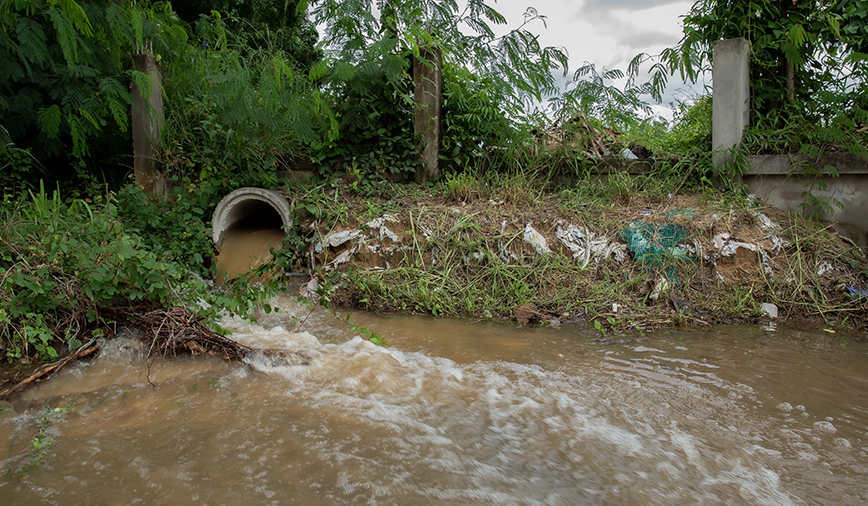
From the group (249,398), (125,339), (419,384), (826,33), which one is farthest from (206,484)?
(826,33)

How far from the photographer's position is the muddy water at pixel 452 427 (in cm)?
181

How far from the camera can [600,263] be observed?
422 centimetres

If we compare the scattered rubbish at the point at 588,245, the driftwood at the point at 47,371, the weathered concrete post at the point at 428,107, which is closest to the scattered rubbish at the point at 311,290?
the driftwood at the point at 47,371

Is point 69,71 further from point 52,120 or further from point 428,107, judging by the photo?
point 428,107

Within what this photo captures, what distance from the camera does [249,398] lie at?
242cm

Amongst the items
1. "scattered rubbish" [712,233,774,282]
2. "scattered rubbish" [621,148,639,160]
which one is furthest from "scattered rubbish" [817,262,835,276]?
"scattered rubbish" [621,148,639,160]

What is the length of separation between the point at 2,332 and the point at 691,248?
15.0ft

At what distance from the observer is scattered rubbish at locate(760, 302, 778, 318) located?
3.79 meters

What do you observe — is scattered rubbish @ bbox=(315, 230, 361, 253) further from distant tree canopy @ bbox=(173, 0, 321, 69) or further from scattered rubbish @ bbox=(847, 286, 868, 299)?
distant tree canopy @ bbox=(173, 0, 321, 69)

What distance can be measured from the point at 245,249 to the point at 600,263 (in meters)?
3.30

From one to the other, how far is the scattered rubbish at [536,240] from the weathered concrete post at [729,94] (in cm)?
201

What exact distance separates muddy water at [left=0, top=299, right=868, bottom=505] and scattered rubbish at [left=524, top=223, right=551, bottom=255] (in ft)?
3.82

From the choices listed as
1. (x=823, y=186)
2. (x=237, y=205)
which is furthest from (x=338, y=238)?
(x=823, y=186)

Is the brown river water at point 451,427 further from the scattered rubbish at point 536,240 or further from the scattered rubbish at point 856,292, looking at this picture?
the scattered rubbish at point 536,240
